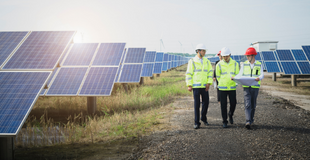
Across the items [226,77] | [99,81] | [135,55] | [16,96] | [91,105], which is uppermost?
[135,55]

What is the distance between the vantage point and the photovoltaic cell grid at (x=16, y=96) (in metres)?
4.64

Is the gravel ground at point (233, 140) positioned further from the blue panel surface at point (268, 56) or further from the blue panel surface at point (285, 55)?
the blue panel surface at point (268, 56)

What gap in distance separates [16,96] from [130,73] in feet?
25.6

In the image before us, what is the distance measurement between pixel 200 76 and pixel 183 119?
5.71 ft

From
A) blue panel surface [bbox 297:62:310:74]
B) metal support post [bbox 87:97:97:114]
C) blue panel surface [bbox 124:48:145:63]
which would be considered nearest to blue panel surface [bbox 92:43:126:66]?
metal support post [bbox 87:97:97:114]

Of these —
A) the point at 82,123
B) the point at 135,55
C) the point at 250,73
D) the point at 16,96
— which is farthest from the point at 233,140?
the point at 135,55

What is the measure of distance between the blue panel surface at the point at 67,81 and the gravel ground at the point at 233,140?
3.18 meters

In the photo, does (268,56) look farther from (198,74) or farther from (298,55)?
(198,74)

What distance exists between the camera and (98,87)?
7.76 metres

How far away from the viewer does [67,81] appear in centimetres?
794

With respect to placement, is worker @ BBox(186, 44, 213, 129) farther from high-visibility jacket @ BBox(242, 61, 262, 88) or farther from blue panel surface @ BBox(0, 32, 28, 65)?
blue panel surface @ BBox(0, 32, 28, 65)

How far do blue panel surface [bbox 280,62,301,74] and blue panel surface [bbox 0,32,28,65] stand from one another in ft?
52.5

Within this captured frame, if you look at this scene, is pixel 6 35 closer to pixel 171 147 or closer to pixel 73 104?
pixel 73 104

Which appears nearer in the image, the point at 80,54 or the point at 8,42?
→ the point at 8,42
